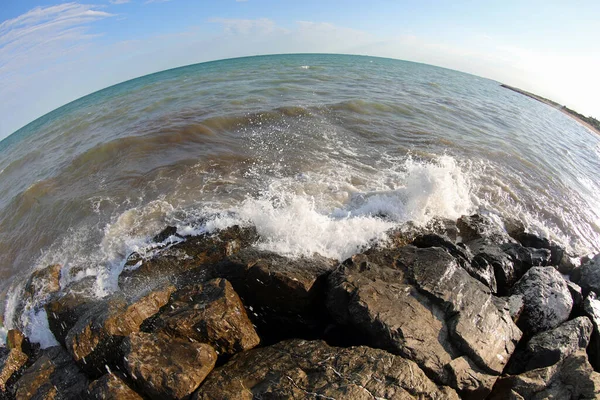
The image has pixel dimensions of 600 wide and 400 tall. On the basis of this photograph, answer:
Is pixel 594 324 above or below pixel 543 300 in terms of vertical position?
below

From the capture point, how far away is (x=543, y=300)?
487cm

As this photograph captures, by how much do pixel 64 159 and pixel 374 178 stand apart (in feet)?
40.5

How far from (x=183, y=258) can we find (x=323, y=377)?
3.49 m

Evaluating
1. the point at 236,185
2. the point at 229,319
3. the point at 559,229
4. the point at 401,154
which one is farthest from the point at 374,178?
the point at 229,319

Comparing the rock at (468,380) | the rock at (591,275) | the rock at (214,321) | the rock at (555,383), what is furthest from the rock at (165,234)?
the rock at (591,275)

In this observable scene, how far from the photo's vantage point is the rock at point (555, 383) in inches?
131

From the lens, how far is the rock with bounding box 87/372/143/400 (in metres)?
3.27

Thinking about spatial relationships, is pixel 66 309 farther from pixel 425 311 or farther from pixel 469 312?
pixel 469 312

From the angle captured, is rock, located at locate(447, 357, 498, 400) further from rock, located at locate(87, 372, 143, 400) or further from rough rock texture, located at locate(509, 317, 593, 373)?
rock, located at locate(87, 372, 143, 400)

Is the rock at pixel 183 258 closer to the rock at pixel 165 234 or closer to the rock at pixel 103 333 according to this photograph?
the rock at pixel 165 234

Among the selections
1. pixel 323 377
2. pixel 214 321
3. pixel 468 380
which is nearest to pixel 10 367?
pixel 214 321

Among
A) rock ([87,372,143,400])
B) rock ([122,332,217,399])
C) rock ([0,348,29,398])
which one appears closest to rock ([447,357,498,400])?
rock ([122,332,217,399])

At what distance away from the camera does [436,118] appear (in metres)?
16.1

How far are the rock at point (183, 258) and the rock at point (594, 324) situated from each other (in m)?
5.55
